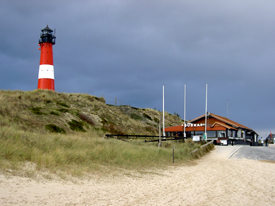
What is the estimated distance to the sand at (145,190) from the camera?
819 cm

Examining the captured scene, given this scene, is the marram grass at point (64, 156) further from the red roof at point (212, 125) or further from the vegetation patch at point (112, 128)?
the red roof at point (212, 125)

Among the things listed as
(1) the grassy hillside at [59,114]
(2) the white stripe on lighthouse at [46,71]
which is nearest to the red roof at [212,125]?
(1) the grassy hillside at [59,114]

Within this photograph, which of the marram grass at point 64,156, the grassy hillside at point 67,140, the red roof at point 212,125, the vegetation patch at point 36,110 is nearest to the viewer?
the marram grass at point 64,156

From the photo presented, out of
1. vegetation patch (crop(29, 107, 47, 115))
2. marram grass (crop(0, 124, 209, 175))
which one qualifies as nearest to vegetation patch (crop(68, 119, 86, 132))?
vegetation patch (crop(29, 107, 47, 115))

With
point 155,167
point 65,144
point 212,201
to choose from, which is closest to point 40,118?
point 65,144

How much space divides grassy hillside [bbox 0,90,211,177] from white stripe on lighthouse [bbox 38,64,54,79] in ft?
13.1

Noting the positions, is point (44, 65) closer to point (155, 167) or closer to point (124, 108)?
point (124, 108)

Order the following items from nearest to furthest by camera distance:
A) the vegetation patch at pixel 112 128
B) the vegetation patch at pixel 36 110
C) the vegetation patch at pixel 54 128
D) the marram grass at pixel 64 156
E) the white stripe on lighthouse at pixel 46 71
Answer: the marram grass at pixel 64 156 < the vegetation patch at pixel 54 128 < the vegetation patch at pixel 36 110 < the vegetation patch at pixel 112 128 < the white stripe on lighthouse at pixel 46 71

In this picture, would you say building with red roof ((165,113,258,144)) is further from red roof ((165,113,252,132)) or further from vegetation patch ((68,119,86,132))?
vegetation patch ((68,119,86,132))

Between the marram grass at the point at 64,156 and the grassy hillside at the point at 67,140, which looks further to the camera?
the grassy hillside at the point at 67,140

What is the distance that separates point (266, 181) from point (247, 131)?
46.1 meters

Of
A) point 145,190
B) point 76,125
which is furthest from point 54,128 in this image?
point 145,190

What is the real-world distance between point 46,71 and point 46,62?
1463 mm

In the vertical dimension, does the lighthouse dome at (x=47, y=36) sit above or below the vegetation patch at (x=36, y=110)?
above
